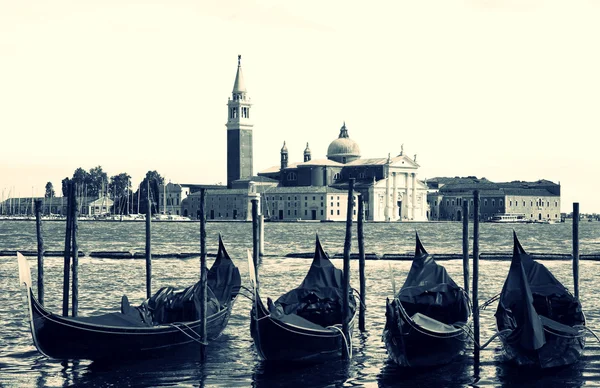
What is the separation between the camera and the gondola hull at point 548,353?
14.0 metres

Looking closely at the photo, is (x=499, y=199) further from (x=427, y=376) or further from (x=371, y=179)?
(x=427, y=376)

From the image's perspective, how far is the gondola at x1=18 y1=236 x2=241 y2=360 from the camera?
1345cm

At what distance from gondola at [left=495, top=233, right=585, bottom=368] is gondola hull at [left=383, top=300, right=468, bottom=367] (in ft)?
3.15

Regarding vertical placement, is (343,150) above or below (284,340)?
above

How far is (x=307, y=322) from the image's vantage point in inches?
581

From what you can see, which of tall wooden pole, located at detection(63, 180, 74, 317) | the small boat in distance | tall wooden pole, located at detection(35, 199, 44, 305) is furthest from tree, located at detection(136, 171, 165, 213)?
tall wooden pole, located at detection(63, 180, 74, 317)

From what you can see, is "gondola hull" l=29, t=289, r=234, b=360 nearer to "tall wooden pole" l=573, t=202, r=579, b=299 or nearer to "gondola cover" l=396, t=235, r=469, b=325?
"gondola cover" l=396, t=235, r=469, b=325

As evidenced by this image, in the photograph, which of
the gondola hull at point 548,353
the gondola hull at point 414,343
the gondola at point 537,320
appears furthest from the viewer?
the gondola hull at point 548,353

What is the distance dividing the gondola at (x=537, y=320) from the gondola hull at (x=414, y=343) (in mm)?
961

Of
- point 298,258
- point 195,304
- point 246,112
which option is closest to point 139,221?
point 246,112

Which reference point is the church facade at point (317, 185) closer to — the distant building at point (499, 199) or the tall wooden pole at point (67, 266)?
the distant building at point (499, 199)

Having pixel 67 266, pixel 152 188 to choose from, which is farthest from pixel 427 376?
pixel 152 188

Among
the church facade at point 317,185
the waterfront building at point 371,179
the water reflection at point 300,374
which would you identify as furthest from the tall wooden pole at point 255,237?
the waterfront building at point 371,179

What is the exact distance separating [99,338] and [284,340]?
2643 millimetres
